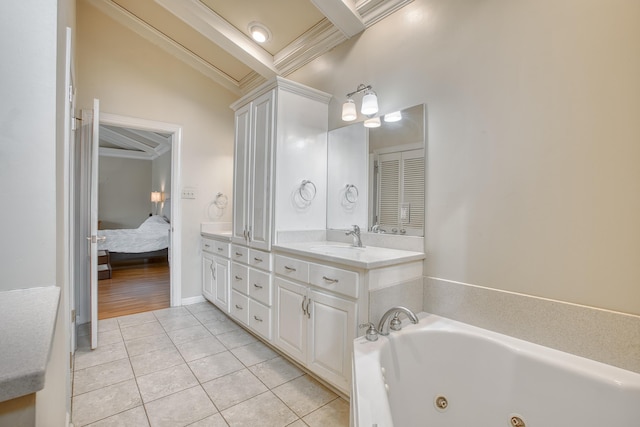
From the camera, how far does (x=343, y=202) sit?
255cm

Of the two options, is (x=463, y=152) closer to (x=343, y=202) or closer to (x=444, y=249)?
(x=444, y=249)

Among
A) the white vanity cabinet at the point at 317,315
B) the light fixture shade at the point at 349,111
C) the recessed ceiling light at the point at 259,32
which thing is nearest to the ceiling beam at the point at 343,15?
the light fixture shade at the point at 349,111

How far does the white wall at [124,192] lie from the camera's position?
25.7 ft

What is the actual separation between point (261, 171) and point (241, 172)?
409 millimetres

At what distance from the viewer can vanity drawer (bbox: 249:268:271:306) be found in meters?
2.37

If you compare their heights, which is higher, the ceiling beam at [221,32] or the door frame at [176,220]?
the ceiling beam at [221,32]

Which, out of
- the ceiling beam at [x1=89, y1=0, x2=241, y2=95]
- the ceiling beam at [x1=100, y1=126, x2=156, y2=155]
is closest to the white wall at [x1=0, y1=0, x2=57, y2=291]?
the ceiling beam at [x1=89, y1=0, x2=241, y2=95]

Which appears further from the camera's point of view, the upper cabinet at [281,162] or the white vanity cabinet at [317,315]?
the upper cabinet at [281,162]

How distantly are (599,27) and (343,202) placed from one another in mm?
1784

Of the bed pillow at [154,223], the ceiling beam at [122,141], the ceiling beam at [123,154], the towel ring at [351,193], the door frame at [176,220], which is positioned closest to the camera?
the towel ring at [351,193]

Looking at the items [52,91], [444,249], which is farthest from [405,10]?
[52,91]

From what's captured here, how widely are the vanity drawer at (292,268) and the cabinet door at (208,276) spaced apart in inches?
54.2

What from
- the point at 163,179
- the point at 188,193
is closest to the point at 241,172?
the point at 188,193

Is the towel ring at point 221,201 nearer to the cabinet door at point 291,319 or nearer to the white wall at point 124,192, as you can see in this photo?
the cabinet door at point 291,319
